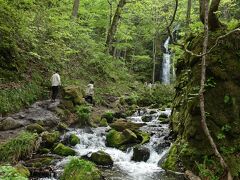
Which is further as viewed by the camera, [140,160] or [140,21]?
[140,21]

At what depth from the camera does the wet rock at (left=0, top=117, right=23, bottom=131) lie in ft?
40.4

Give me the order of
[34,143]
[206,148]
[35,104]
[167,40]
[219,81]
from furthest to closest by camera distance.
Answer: [167,40], [35,104], [34,143], [219,81], [206,148]

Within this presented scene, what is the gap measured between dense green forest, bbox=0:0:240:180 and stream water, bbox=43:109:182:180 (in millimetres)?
40

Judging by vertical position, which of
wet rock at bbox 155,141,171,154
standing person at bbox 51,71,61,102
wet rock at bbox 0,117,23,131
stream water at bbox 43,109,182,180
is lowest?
stream water at bbox 43,109,182,180

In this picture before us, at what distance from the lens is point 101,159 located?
10688mm

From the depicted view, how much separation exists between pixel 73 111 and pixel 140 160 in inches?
244

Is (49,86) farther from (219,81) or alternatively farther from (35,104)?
(219,81)

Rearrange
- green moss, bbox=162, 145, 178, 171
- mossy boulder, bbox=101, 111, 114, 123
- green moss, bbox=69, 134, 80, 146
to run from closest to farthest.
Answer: green moss, bbox=162, 145, 178, 171, green moss, bbox=69, 134, 80, 146, mossy boulder, bbox=101, 111, 114, 123

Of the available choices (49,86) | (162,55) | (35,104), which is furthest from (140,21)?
(35,104)

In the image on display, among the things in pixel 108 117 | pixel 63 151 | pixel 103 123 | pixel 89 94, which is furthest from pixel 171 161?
pixel 89 94

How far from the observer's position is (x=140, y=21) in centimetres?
3581

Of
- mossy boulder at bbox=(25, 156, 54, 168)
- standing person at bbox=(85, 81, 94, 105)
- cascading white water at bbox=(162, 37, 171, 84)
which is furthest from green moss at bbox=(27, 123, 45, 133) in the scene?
cascading white water at bbox=(162, 37, 171, 84)

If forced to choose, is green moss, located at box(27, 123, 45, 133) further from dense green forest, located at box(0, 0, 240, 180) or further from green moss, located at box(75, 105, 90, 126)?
green moss, located at box(75, 105, 90, 126)

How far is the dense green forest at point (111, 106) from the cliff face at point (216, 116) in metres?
0.03
